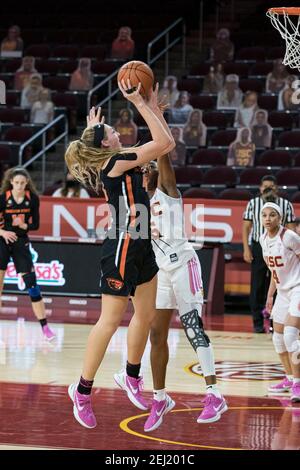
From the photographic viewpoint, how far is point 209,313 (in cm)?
1406

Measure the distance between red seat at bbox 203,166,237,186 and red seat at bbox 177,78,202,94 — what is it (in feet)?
10.8

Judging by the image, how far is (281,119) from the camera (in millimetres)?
A: 17609

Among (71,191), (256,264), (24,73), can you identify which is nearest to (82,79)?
(24,73)

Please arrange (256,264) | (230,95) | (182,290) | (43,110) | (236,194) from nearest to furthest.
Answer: (182,290) < (256,264) < (236,194) < (230,95) < (43,110)

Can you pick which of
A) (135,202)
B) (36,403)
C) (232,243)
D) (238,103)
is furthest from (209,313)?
(135,202)

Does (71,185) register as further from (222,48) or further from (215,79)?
(222,48)

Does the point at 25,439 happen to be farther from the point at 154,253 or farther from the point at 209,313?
the point at 209,313

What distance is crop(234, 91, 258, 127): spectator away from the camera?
1730 cm

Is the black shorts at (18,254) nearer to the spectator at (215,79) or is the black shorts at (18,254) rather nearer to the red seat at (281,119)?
the red seat at (281,119)

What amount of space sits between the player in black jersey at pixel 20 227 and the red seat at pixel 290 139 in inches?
258

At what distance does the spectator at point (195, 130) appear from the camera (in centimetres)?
1750

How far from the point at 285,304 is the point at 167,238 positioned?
1.61 m

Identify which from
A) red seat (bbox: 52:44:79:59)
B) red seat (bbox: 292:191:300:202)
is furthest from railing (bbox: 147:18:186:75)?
red seat (bbox: 292:191:300:202)

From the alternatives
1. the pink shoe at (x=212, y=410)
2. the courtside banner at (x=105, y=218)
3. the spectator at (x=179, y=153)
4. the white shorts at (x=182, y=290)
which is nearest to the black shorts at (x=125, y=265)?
the white shorts at (x=182, y=290)
